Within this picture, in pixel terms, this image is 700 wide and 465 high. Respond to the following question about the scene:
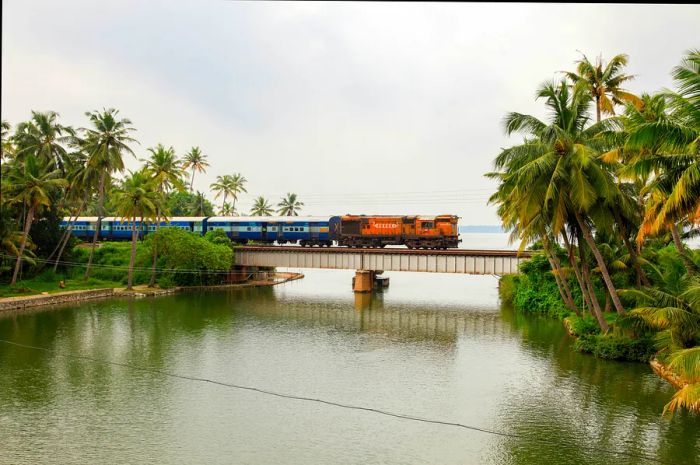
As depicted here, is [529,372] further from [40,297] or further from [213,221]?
[213,221]

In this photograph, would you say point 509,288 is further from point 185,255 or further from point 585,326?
point 185,255

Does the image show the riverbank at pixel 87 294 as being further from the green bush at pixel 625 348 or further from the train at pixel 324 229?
the green bush at pixel 625 348

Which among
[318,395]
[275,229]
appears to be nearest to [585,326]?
[318,395]

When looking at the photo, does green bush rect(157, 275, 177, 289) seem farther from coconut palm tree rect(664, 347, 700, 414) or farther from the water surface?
coconut palm tree rect(664, 347, 700, 414)

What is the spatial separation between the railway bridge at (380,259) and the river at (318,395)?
9641mm

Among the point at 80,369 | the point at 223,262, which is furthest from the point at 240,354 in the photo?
the point at 223,262

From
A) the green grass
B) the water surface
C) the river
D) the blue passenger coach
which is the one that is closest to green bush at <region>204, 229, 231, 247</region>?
the blue passenger coach

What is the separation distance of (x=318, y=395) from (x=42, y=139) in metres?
46.0

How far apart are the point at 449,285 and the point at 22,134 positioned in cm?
5082

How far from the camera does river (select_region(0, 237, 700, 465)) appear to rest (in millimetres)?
15875

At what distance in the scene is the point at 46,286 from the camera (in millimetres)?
49156

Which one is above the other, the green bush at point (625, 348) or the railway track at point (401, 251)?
the railway track at point (401, 251)

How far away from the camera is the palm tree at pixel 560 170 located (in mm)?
21766

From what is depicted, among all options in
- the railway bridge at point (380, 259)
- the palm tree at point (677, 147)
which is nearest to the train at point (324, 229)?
the railway bridge at point (380, 259)
